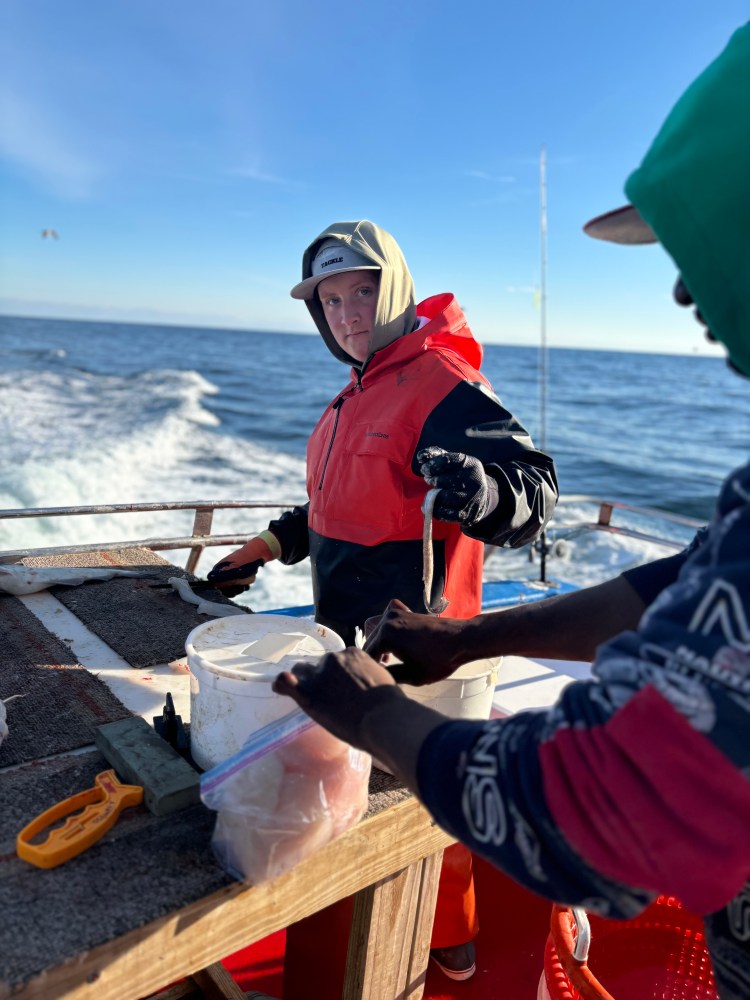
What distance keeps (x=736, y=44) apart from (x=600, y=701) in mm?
782

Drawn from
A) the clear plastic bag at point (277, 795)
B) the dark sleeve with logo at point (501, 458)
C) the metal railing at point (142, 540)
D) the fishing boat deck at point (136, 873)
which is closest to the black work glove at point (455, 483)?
the dark sleeve with logo at point (501, 458)

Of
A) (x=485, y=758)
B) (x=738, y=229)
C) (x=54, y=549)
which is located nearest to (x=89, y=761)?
(x=485, y=758)

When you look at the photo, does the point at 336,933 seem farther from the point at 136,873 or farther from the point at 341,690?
the point at 341,690

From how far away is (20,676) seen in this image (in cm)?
192

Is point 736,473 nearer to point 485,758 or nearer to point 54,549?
point 485,758

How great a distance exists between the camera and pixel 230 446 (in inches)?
680

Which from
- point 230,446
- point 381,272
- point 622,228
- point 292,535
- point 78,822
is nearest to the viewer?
point 622,228

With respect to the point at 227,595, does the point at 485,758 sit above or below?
above

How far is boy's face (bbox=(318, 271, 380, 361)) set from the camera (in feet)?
8.52

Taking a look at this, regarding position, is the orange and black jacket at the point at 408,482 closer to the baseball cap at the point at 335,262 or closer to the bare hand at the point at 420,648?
the baseball cap at the point at 335,262

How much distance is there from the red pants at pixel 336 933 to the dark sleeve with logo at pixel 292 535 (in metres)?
1.19

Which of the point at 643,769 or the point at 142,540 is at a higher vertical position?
the point at 643,769

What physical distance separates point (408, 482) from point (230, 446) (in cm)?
1542

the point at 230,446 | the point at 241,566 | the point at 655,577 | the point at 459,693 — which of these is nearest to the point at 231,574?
the point at 241,566
